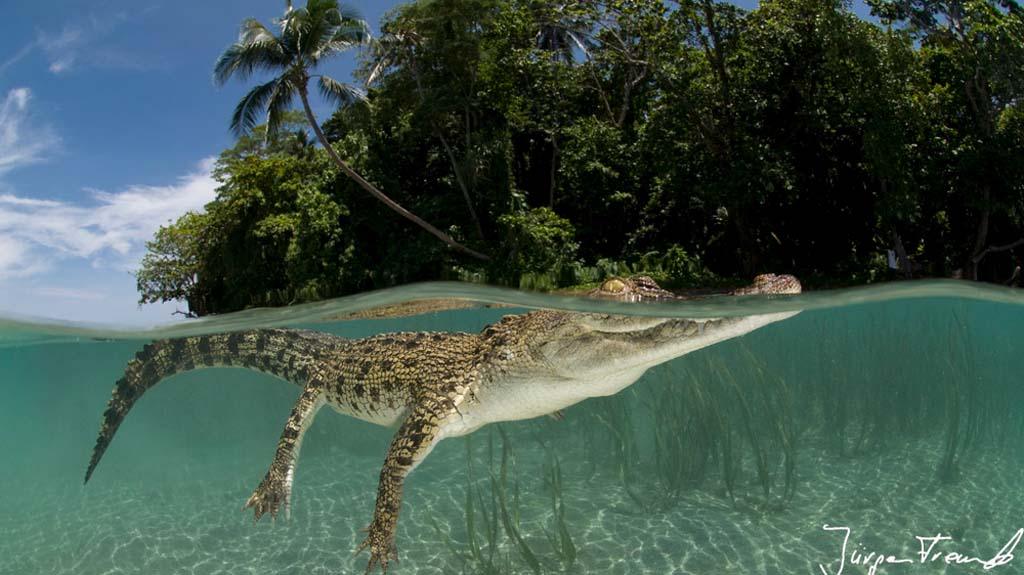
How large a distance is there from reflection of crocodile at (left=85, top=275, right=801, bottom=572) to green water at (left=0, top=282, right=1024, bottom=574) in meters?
0.34

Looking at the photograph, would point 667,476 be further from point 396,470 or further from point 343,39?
point 343,39

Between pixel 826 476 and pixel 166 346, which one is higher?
pixel 166 346

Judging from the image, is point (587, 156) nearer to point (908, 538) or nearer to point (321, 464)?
point (321, 464)

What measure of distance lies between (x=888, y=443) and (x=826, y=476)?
2.05 metres

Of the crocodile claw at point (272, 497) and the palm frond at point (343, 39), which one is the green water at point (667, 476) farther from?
the palm frond at point (343, 39)

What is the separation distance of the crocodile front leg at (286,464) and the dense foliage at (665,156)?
12918 mm

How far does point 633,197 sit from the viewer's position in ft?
65.0

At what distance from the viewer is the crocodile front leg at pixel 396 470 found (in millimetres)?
4484

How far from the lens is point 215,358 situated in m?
6.78

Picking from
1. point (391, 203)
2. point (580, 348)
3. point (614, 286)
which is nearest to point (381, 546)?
point (580, 348)

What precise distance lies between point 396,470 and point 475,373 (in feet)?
2.72

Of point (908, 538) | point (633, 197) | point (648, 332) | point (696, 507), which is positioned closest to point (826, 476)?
point (908, 538)
